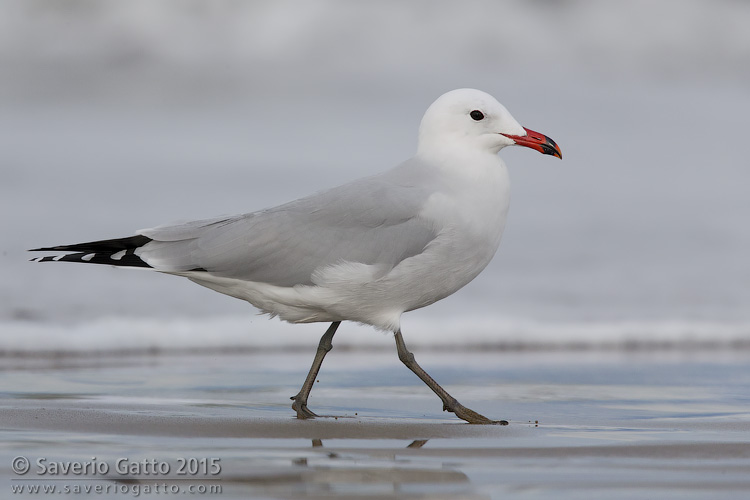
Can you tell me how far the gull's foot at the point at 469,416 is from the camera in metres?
4.70

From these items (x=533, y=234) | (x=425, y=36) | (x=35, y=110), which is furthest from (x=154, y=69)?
(x=533, y=234)

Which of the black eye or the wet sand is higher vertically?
the black eye

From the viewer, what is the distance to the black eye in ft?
17.3

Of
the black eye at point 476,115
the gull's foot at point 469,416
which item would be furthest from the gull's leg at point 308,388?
the black eye at point 476,115

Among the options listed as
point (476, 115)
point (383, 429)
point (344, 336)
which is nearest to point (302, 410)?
point (383, 429)

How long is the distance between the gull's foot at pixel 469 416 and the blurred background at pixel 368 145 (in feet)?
9.76

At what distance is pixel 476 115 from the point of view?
207 inches

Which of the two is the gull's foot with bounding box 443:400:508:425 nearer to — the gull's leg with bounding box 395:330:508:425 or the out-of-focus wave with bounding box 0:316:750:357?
the gull's leg with bounding box 395:330:508:425

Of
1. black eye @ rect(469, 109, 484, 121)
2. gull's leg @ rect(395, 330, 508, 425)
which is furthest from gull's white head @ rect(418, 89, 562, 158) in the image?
gull's leg @ rect(395, 330, 508, 425)

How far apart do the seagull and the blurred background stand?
2.61 metres

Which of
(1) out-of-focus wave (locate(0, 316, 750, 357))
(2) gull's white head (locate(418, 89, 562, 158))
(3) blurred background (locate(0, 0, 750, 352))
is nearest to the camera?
(2) gull's white head (locate(418, 89, 562, 158))

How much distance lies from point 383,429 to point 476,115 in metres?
1.73

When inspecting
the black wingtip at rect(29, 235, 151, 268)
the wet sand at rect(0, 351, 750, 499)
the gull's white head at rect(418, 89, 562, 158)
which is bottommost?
the wet sand at rect(0, 351, 750, 499)
